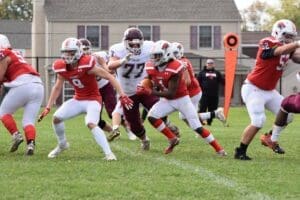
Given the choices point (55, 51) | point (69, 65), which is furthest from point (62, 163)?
point (55, 51)

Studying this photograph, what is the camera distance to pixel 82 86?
8.99 m

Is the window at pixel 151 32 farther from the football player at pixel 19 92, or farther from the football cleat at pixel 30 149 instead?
the football cleat at pixel 30 149

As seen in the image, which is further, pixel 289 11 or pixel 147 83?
pixel 289 11

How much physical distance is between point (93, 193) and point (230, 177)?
1703 mm

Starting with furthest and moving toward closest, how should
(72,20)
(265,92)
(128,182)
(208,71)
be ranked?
(72,20) < (208,71) < (265,92) < (128,182)

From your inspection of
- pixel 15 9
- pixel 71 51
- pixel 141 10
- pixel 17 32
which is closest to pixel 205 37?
pixel 141 10

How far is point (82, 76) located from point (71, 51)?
0.37 meters

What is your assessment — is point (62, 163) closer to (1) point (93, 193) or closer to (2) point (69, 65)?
(2) point (69, 65)

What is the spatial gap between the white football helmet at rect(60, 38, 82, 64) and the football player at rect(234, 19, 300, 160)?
2262 millimetres

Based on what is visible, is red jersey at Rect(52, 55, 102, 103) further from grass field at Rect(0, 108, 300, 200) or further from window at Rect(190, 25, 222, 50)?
window at Rect(190, 25, 222, 50)

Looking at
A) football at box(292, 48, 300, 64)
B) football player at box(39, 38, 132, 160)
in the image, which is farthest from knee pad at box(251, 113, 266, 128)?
football player at box(39, 38, 132, 160)

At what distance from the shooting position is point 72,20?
3809 cm

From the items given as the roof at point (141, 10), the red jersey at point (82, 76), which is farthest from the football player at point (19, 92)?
the roof at point (141, 10)

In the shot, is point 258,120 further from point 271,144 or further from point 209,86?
point 209,86
